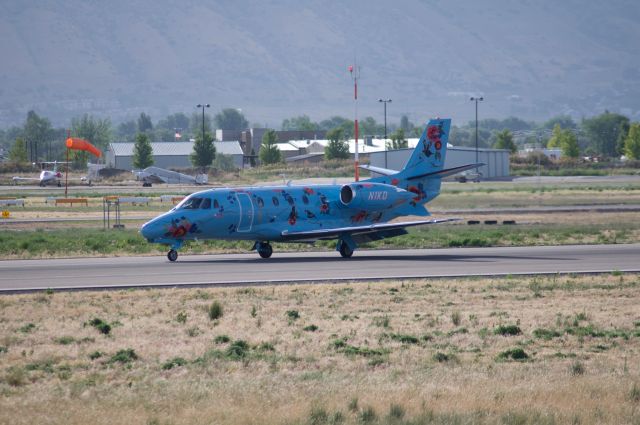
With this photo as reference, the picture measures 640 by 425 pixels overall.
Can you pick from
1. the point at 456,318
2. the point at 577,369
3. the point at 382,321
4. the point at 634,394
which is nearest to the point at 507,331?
the point at 456,318

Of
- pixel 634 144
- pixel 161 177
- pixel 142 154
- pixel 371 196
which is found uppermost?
pixel 634 144

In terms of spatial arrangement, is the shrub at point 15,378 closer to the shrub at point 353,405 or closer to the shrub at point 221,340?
the shrub at point 221,340

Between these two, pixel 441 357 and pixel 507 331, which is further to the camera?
pixel 507 331

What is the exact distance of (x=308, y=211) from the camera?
39750 mm

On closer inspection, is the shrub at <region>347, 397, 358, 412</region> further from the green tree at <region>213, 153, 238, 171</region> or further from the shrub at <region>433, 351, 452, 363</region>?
the green tree at <region>213, 153, 238, 171</region>

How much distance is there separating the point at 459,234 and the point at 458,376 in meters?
30.5

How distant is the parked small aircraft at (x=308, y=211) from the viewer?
3769cm

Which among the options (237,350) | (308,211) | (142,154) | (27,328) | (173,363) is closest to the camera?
(173,363)

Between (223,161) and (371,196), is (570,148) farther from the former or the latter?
(371,196)

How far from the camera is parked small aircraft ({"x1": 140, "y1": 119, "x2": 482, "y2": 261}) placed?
37688 millimetres

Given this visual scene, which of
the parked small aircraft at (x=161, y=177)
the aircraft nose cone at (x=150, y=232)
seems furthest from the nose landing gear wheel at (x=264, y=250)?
the parked small aircraft at (x=161, y=177)

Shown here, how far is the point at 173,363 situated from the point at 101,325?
429cm

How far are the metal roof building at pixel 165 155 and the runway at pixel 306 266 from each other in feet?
439

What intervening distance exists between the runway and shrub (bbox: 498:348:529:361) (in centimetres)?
1221
